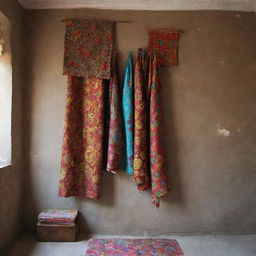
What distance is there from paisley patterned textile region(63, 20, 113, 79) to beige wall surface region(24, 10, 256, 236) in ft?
0.32

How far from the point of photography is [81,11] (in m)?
2.26

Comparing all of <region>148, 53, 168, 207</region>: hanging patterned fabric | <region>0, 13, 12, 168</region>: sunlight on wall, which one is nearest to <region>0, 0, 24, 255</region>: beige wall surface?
<region>0, 13, 12, 168</region>: sunlight on wall

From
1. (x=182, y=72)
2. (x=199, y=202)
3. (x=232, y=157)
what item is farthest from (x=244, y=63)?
(x=199, y=202)

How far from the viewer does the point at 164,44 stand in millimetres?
2240

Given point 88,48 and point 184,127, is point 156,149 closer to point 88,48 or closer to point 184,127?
point 184,127

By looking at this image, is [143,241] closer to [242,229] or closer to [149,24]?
[242,229]

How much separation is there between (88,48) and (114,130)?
0.85m

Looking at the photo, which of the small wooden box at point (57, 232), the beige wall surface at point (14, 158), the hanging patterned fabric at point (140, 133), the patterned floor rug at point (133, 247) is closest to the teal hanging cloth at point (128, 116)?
the hanging patterned fabric at point (140, 133)

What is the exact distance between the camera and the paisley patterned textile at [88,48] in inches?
84.7

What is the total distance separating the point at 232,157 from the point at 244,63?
0.97 metres

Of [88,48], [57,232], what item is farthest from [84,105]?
[57,232]

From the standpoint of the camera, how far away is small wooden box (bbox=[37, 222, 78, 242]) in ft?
6.73

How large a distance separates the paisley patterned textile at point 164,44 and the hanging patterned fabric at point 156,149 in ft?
0.70

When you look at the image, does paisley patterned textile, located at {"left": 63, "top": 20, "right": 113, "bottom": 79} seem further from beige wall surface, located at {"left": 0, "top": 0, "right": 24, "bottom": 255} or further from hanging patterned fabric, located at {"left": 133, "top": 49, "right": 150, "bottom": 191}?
beige wall surface, located at {"left": 0, "top": 0, "right": 24, "bottom": 255}
